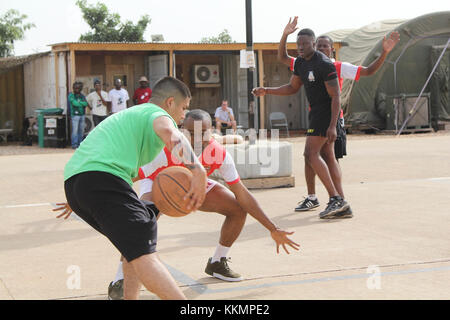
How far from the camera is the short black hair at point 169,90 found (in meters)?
4.07

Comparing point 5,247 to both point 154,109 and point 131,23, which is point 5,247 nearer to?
point 154,109

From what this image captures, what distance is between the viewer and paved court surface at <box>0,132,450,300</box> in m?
4.83

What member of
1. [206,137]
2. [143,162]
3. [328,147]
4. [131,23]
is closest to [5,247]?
[206,137]

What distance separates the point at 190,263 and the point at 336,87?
2981 millimetres

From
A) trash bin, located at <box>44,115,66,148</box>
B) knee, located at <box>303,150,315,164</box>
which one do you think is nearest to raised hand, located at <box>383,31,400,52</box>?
knee, located at <box>303,150,315,164</box>

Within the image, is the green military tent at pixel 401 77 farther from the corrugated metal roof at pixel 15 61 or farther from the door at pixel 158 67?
the corrugated metal roof at pixel 15 61

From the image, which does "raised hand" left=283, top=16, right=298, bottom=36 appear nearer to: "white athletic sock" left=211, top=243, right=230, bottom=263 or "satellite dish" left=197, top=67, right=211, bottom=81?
"white athletic sock" left=211, top=243, right=230, bottom=263

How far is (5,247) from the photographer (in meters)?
6.49

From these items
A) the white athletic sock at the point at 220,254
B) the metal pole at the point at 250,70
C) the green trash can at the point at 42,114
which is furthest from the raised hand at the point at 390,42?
the green trash can at the point at 42,114

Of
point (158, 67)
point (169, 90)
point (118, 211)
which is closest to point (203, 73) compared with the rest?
point (158, 67)

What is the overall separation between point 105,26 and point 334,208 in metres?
39.9

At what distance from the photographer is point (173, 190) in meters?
3.89

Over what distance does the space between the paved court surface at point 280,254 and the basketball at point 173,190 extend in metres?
0.98

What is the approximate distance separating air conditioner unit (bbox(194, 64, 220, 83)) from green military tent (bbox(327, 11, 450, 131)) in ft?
15.7
